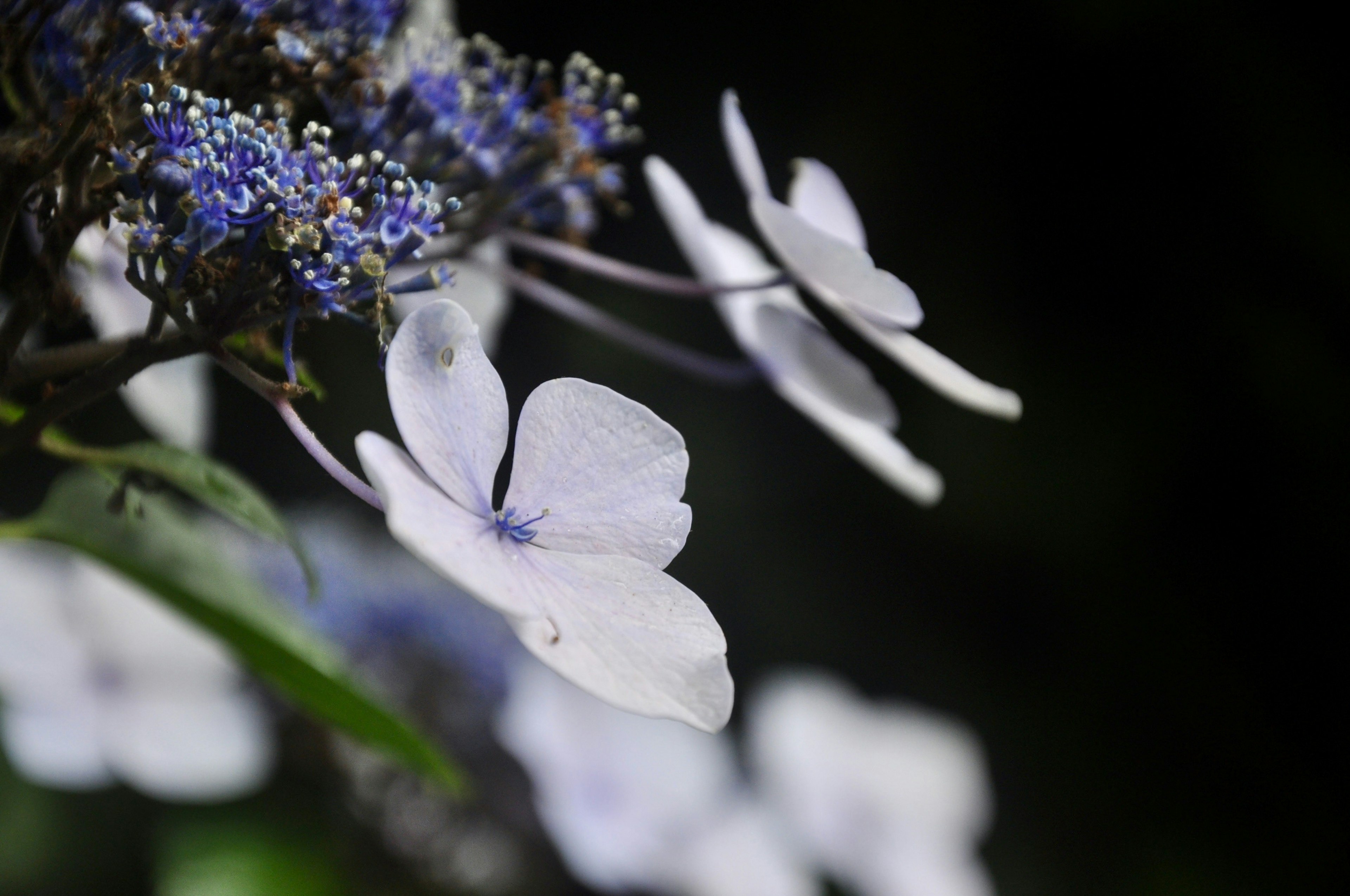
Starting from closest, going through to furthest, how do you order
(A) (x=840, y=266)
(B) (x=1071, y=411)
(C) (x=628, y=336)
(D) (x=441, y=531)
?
1. (D) (x=441, y=531)
2. (A) (x=840, y=266)
3. (C) (x=628, y=336)
4. (B) (x=1071, y=411)

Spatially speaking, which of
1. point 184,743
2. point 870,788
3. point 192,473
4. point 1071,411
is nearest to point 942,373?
point 192,473

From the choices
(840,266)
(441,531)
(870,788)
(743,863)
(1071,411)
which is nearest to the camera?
(441,531)

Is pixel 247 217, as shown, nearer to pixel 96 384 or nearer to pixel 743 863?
pixel 96 384

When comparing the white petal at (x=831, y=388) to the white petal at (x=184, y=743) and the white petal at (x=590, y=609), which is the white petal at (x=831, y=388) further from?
the white petal at (x=184, y=743)

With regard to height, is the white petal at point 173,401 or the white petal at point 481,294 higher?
the white petal at point 481,294

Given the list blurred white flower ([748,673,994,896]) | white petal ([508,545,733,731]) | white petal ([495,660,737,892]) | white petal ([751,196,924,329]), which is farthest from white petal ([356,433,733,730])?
blurred white flower ([748,673,994,896])

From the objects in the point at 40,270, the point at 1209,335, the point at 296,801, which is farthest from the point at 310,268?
the point at 1209,335

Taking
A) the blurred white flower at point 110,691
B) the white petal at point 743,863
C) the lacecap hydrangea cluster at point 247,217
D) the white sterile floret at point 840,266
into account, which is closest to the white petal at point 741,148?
the white sterile floret at point 840,266
